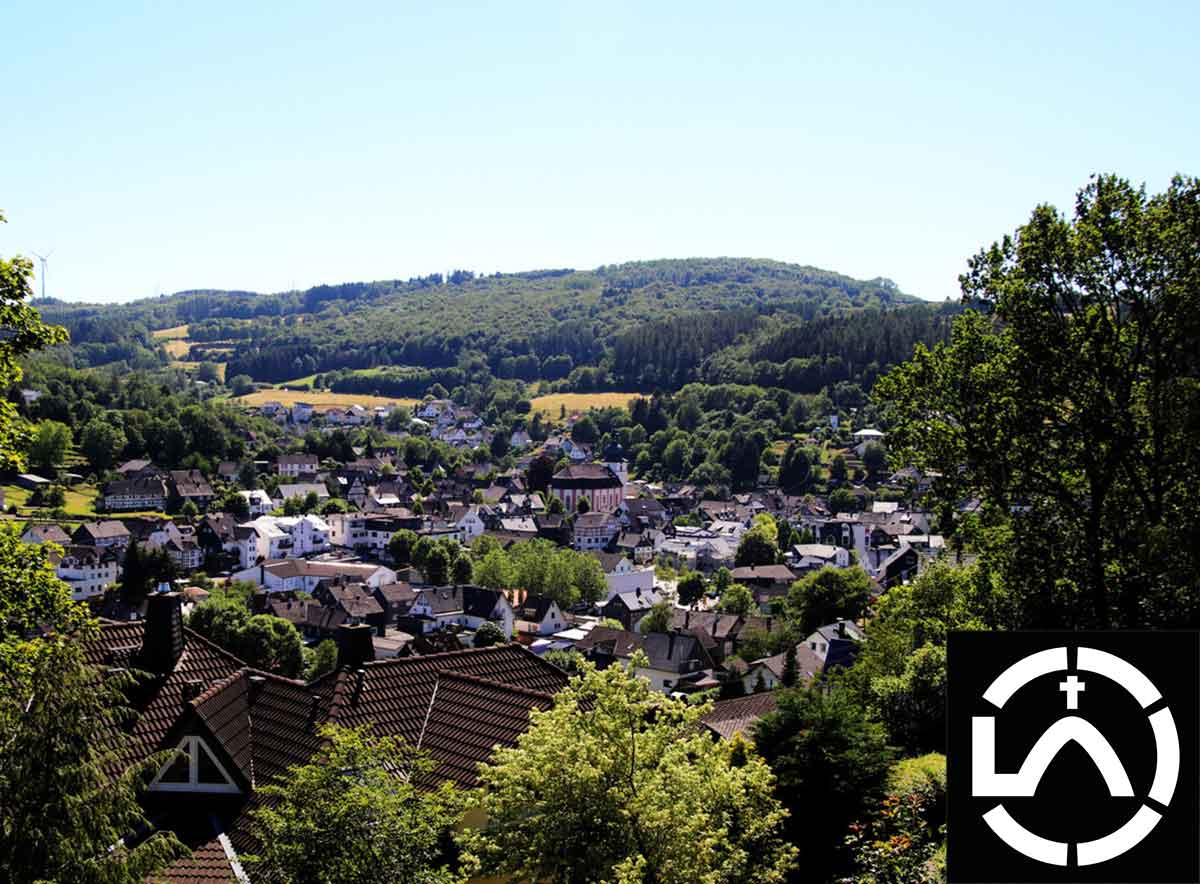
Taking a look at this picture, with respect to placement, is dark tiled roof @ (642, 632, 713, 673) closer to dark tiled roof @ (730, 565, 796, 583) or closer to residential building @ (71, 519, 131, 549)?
dark tiled roof @ (730, 565, 796, 583)

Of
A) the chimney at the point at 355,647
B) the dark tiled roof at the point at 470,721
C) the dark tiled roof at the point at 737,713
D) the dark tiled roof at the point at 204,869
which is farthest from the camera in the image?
A: the dark tiled roof at the point at 737,713

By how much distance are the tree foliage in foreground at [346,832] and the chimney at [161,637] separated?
20.7 feet

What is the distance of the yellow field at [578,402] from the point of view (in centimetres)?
17538

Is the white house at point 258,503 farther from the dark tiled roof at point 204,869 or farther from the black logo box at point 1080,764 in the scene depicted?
the black logo box at point 1080,764

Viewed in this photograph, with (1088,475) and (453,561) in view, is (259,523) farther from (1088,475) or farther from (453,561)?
(1088,475)

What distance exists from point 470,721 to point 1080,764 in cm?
952

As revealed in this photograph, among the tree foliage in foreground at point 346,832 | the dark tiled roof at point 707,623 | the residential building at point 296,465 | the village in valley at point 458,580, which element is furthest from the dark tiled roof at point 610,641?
the residential building at point 296,465

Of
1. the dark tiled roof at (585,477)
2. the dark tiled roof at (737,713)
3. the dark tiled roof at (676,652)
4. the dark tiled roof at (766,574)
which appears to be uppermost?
the dark tiled roof at (737,713)

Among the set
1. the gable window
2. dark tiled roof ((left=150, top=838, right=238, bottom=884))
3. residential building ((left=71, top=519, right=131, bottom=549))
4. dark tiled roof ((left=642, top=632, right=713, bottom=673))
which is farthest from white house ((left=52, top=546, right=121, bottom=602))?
dark tiled roof ((left=150, top=838, right=238, bottom=884))

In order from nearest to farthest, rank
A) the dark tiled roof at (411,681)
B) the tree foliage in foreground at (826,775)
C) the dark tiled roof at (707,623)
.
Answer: the tree foliage in foreground at (826,775)
the dark tiled roof at (411,681)
the dark tiled roof at (707,623)

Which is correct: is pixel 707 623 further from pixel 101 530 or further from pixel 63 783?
pixel 63 783

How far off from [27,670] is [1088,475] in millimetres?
11413

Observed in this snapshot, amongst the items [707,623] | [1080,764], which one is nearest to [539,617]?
[707,623]

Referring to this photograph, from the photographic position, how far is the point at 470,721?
14336 mm
